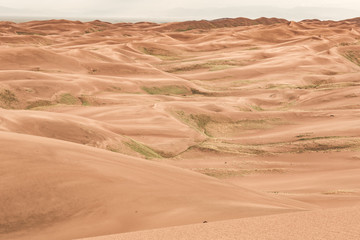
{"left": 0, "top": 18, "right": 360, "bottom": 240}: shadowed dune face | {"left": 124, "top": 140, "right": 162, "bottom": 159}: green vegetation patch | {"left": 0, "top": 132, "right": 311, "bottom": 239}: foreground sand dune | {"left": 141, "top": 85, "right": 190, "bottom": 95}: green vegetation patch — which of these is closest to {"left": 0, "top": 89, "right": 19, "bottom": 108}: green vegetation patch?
{"left": 0, "top": 18, "right": 360, "bottom": 240}: shadowed dune face

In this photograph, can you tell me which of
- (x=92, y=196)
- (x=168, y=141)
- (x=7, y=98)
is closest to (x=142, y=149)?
(x=168, y=141)

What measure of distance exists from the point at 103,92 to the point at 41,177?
29.6 feet

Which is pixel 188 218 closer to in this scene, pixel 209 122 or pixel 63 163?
pixel 63 163

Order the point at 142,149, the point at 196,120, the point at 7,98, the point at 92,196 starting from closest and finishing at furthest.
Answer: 1. the point at 92,196
2. the point at 142,149
3. the point at 196,120
4. the point at 7,98

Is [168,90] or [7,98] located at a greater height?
[7,98]

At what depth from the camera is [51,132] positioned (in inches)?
238

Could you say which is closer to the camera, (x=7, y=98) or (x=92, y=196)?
(x=92, y=196)

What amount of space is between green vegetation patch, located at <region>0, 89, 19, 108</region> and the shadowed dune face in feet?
0.07

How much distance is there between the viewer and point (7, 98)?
968cm

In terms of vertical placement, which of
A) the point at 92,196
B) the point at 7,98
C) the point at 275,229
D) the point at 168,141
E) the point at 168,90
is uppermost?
the point at 275,229

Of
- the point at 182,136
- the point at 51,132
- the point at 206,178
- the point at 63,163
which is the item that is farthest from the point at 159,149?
the point at 63,163

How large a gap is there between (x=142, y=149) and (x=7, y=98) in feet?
13.2

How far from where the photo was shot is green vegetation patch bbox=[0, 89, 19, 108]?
9.50 metres

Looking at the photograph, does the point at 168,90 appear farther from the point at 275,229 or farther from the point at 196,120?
the point at 275,229
